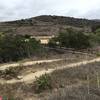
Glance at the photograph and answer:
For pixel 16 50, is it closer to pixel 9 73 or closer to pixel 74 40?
pixel 9 73

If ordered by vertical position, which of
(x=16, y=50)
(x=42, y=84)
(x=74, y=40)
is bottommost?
(x=74, y=40)

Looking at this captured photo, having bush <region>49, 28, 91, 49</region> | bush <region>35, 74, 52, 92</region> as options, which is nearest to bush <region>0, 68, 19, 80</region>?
bush <region>35, 74, 52, 92</region>

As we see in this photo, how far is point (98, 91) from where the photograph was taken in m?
14.3

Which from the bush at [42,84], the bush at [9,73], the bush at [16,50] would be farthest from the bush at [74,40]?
the bush at [42,84]

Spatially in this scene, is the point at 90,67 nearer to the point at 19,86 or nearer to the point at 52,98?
the point at 19,86

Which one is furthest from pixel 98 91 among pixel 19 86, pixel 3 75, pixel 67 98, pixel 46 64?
pixel 46 64

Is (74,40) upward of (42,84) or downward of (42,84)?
downward

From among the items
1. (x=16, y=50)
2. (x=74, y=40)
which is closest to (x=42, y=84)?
(x=16, y=50)

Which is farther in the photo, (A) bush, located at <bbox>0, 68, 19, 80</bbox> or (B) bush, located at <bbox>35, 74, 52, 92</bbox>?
(A) bush, located at <bbox>0, 68, 19, 80</bbox>

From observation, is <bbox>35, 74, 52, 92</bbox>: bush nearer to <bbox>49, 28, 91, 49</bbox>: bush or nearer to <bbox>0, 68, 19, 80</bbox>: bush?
<bbox>0, 68, 19, 80</bbox>: bush

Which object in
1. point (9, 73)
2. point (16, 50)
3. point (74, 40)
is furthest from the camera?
point (74, 40)

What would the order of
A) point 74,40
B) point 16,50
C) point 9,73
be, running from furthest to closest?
point 74,40 → point 16,50 → point 9,73

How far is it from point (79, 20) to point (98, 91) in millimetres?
114369

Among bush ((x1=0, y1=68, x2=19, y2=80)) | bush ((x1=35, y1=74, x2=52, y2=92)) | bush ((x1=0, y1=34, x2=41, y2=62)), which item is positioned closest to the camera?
bush ((x1=35, y1=74, x2=52, y2=92))
